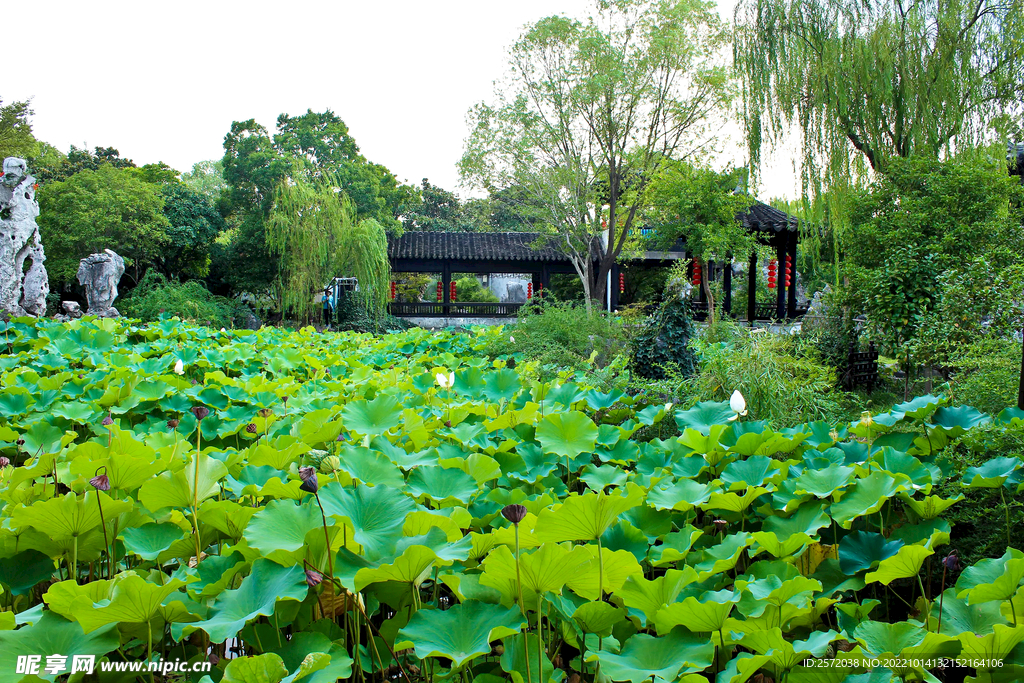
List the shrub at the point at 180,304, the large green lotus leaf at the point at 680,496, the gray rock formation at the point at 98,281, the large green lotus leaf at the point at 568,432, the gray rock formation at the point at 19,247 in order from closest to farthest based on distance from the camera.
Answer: the large green lotus leaf at the point at 680,496 < the large green lotus leaf at the point at 568,432 < the gray rock formation at the point at 19,247 < the gray rock formation at the point at 98,281 < the shrub at the point at 180,304

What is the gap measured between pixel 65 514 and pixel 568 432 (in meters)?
0.96

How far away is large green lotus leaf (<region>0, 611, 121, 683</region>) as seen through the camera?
2.34 ft

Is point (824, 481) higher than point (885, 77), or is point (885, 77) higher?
point (885, 77)

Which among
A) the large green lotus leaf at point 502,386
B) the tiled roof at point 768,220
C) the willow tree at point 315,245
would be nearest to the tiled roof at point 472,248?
the willow tree at point 315,245

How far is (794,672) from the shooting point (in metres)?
0.76

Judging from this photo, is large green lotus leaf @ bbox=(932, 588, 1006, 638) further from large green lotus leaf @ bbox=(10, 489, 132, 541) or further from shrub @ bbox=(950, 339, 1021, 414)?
shrub @ bbox=(950, 339, 1021, 414)

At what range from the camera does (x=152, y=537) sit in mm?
970

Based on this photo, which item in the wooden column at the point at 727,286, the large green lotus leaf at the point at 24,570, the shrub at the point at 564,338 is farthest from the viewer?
the wooden column at the point at 727,286

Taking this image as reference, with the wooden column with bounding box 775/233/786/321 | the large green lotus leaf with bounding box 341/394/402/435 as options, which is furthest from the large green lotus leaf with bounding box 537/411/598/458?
the wooden column with bounding box 775/233/786/321

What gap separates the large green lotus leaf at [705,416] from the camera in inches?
63.5

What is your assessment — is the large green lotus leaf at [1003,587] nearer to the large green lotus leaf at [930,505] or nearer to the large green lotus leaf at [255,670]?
the large green lotus leaf at [930,505]

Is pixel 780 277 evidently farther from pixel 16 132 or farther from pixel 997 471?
pixel 16 132

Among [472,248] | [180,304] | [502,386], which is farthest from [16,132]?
[502,386]

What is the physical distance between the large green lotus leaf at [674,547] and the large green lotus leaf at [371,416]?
762 mm
